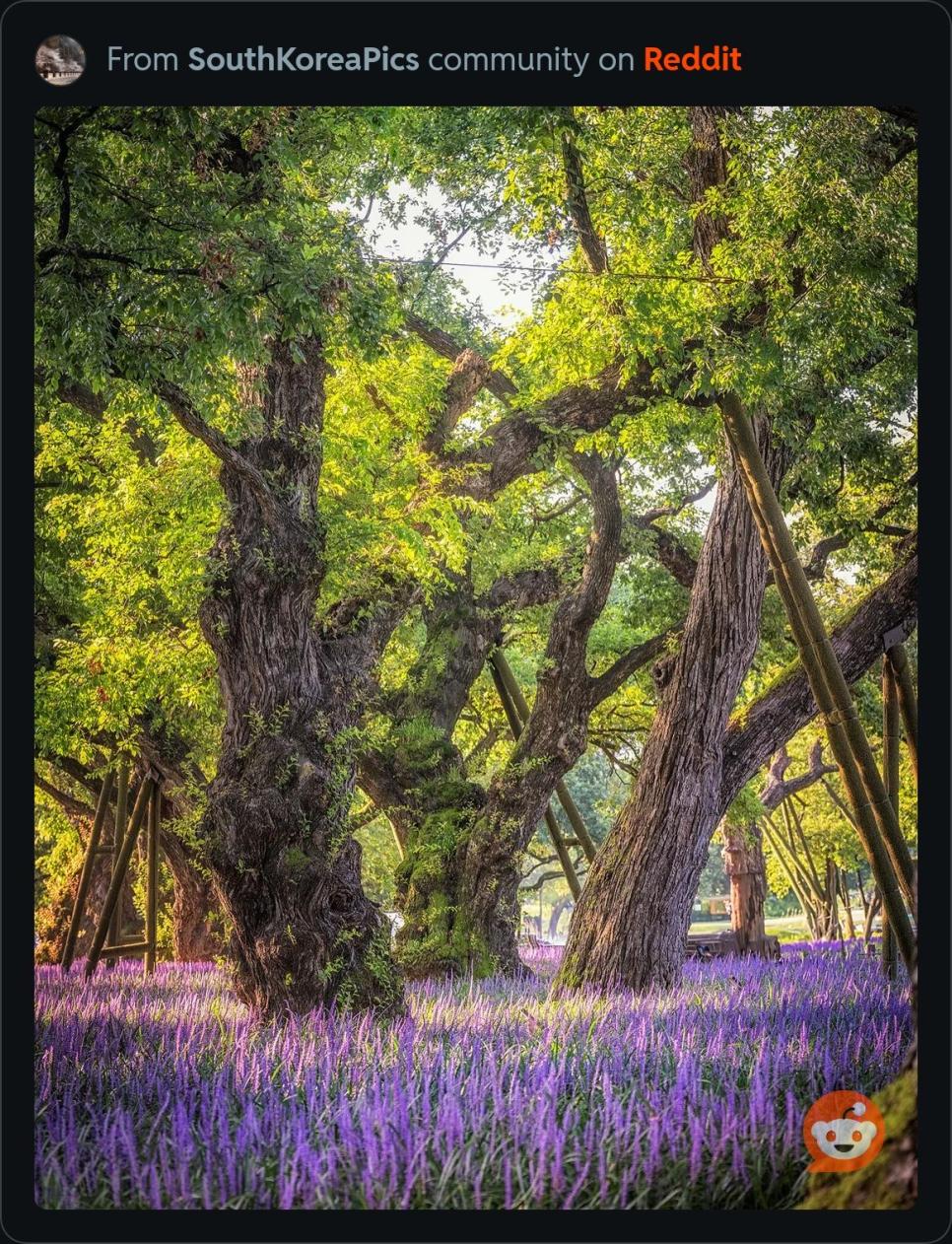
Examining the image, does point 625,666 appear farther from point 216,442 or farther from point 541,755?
point 216,442

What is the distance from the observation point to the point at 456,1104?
3291mm

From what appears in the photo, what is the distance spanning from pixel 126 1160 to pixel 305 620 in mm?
4637

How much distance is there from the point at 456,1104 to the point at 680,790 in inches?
242

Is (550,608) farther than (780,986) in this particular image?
Yes

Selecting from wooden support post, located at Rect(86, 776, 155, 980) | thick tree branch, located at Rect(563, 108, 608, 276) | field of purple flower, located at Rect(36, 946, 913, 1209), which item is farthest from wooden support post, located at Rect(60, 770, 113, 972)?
thick tree branch, located at Rect(563, 108, 608, 276)

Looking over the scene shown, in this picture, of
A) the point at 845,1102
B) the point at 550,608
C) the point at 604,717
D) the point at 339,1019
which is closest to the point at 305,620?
the point at 339,1019

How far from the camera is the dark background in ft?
9.69

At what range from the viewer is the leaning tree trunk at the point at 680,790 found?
895 centimetres

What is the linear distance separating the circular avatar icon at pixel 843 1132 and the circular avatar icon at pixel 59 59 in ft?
12.4

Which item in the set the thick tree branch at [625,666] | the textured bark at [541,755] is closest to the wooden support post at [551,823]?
the textured bark at [541,755]

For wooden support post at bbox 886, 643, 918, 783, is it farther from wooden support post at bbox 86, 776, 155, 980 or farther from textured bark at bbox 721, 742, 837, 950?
textured bark at bbox 721, 742, 837, 950

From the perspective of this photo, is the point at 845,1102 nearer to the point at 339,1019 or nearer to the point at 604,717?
the point at 339,1019

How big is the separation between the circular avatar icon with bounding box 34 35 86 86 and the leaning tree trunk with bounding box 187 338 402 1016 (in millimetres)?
3662
